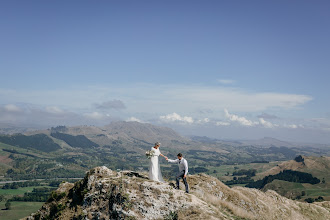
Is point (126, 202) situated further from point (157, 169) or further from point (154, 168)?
point (157, 169)

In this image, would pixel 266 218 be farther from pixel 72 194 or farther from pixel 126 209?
pixel 72 194

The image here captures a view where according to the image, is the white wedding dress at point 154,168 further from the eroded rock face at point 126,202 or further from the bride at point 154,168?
the eroded rock face at point 126,202

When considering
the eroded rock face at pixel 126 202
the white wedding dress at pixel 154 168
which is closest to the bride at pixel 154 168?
the white wedding dress at pixel 154 168

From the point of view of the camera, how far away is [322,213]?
3878cm

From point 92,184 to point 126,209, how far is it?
566 centimetres

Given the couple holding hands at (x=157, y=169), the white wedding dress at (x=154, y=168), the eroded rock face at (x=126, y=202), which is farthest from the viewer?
the white wedding dress at (x=154, y=168)

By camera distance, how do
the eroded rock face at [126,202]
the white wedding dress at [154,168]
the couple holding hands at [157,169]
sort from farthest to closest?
the white wedding dress at [154,168] < the couple holding hands at [157,169] < the eroded rock face at [126,202]

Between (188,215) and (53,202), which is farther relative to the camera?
(53,202)

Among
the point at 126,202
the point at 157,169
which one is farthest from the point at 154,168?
the point at 126,202

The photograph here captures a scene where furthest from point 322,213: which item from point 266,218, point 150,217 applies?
point 150,217

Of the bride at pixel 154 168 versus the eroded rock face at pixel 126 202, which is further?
the bride at pixel 154 168

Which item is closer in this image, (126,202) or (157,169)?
(126,202)

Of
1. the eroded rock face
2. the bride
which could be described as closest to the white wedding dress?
the bride

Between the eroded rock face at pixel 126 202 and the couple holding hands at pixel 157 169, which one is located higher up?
the couple holding hands at pixel 157 169
